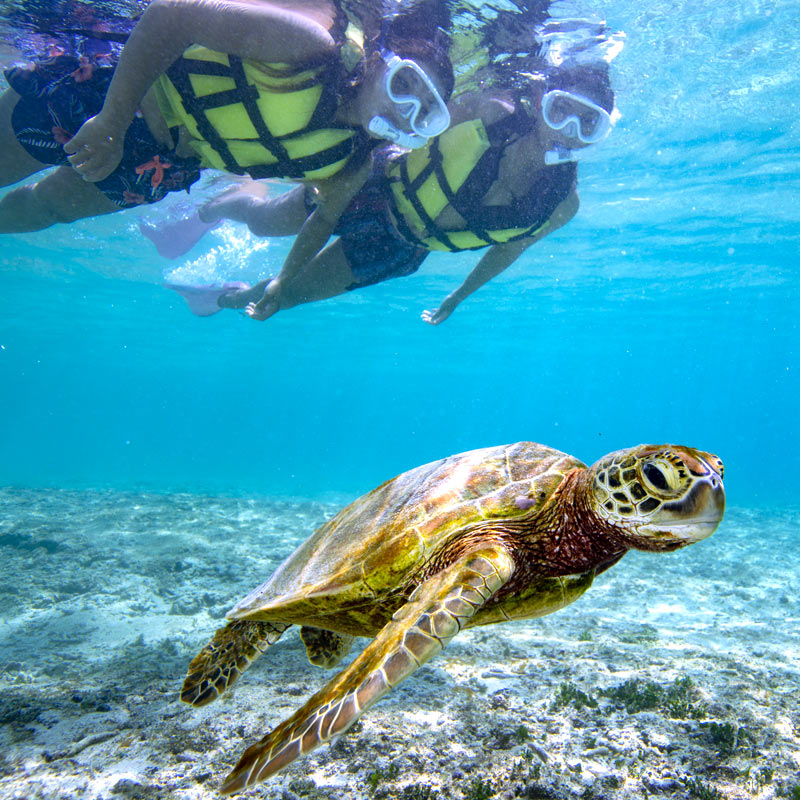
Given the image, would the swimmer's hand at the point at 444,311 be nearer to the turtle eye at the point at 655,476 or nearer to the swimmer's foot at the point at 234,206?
the swimmer's foot at the point at 234,206

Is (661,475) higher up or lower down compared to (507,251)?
higher up

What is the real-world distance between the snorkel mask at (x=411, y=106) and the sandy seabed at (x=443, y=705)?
168 inches

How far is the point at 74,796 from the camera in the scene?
6.91 feet

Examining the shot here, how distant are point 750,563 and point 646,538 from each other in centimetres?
929

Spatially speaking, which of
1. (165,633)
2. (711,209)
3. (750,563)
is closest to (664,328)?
(711,209)

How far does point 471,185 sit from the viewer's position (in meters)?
4.71

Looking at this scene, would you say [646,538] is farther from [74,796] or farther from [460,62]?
[460,62]

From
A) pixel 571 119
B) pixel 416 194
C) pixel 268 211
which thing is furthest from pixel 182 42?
pixel 268 211

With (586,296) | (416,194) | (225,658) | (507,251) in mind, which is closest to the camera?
(225,658)

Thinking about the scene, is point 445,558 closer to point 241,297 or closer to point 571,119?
point 571,119

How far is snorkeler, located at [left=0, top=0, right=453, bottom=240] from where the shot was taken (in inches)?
131

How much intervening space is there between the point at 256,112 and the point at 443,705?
443 centimetres

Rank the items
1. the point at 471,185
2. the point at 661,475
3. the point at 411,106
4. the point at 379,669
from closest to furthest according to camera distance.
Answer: the point at 379,669 → the point at 661,475 → the point at 411,106 → the point at 471,185

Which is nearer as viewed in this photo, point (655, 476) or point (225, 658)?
point (655, 476)
